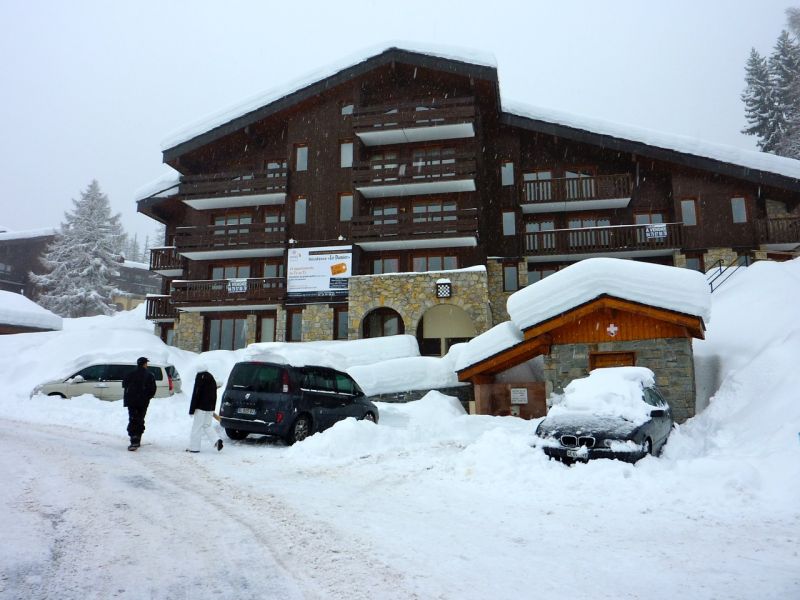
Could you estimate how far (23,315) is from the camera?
104 feet

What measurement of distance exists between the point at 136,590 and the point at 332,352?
16564mm

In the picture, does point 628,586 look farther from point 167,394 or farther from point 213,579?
point 167,394

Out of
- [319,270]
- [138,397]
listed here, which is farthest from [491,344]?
[319,270]

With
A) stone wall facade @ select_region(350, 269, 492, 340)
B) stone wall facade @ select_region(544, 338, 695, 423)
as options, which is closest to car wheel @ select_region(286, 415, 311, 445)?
stone wall facade @ select_region(544, 338, 695, 423)

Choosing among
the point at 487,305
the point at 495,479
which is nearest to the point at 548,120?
the point at 487,305

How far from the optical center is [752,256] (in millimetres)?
26031

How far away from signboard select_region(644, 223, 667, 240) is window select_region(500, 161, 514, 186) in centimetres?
705

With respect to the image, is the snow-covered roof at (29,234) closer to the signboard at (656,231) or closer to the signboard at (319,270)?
the signboard at (319,270)

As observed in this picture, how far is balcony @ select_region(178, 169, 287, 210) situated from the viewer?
28.6 meters

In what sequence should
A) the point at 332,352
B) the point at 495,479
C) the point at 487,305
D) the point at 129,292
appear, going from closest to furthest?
1. the point at 495,479
2. the point at 332,352
3. the point at 487,305
4. the point at 129,292

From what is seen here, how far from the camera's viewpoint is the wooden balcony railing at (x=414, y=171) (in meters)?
26.2

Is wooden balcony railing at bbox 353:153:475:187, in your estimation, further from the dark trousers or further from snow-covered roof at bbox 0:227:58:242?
snow-covered roof at bbox 0:227:58:242

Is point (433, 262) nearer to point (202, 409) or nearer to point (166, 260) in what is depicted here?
point (166, 260)

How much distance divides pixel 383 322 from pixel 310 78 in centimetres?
1312
